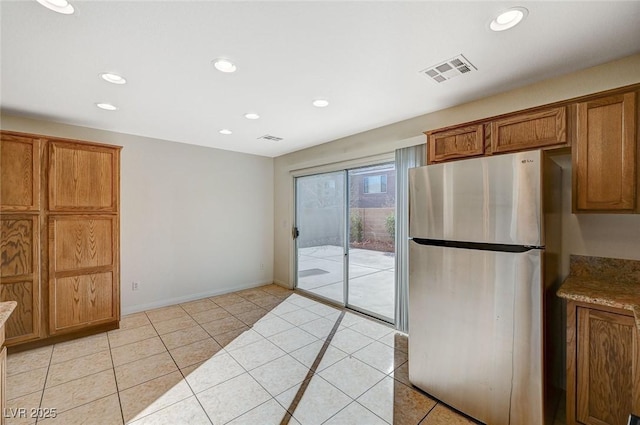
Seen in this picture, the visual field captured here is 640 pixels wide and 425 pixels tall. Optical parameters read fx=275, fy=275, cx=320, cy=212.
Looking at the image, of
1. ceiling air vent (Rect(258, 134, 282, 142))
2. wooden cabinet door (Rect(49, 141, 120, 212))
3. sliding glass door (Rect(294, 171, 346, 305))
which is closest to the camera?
wooden cabinet door (Rect(49, 141, 120, 212))

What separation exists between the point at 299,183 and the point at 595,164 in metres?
4.01

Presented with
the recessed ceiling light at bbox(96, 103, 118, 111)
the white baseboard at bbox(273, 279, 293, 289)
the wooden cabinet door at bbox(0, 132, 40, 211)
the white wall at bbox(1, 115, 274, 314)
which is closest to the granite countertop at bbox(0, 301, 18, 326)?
the wooden cabinet door at bbox(0, 132, 40, 211)

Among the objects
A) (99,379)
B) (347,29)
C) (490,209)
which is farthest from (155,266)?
(490,209)

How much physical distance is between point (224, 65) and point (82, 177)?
2.38m

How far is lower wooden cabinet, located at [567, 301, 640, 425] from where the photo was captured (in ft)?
5.33

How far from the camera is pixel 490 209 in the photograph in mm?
1906

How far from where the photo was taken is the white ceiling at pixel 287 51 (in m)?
1.52

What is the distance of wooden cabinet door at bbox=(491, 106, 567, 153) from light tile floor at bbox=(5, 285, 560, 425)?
208cm

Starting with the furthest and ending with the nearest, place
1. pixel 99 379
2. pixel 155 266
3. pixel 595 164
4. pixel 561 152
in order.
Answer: pixel 155 266
pixel 99 379
pixel 561 152
pixel 595 164

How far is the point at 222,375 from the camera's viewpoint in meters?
2.49

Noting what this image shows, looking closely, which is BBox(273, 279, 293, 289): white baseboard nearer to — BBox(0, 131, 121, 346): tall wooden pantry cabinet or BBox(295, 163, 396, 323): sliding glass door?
BBox(295, 163, 396, 323): sliding glass door

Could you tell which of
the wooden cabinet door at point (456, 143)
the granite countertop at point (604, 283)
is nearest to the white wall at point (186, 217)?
the wooden cabinet door at point (456, 143)

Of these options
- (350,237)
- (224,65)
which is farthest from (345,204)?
(224,65)

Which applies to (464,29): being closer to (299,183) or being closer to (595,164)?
(595,164)
